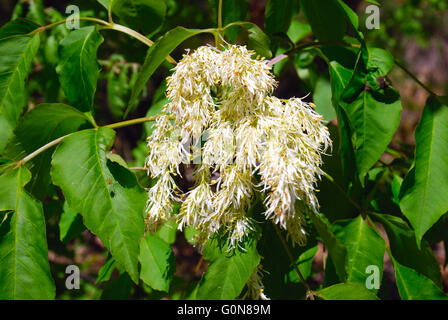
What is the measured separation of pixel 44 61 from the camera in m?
1.63

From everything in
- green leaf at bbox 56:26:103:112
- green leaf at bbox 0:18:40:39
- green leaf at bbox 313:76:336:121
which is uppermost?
green leaf at bbox 0:18:40:39

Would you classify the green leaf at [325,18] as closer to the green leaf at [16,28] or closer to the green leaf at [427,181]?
the green leaf at [427,181]

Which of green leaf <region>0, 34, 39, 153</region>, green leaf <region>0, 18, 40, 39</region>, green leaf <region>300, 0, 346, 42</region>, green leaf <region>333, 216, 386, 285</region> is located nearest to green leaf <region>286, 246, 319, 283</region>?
green leaf <region>333, 216, 386, 285</region>

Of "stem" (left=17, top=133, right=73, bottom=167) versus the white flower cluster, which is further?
"stem" (left=17, top=133, right=73, bottom=167)

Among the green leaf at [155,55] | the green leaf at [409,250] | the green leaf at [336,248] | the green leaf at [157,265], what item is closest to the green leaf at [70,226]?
the green leaf at [157,265]

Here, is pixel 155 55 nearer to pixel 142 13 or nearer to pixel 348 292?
pixel 142 13

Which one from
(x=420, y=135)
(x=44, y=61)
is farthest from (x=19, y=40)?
(x=420, y=135)

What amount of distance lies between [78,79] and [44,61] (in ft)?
2.25

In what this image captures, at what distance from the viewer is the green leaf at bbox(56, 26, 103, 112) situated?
1.06 m

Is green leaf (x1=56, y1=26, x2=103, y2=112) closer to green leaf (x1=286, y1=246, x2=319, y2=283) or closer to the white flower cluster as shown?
the white flower cluster

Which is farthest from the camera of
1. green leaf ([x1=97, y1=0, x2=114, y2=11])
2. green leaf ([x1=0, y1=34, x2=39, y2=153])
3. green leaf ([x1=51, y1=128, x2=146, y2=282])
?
green leaf ([x1=97, y1=0, x2=114, y2=11])

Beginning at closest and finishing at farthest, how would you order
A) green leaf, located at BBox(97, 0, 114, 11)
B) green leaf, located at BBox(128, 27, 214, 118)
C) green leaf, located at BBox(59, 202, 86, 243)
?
green leaf, located at BBox(128, 27, 214, 118) < green leaf, located at BBox(97, 0, 114, 11) < green leaf, located at BBox(59, 202, 86, 243)

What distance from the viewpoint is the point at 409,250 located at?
41.7 inches

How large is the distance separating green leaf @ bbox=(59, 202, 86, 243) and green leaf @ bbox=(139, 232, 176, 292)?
0.25m
